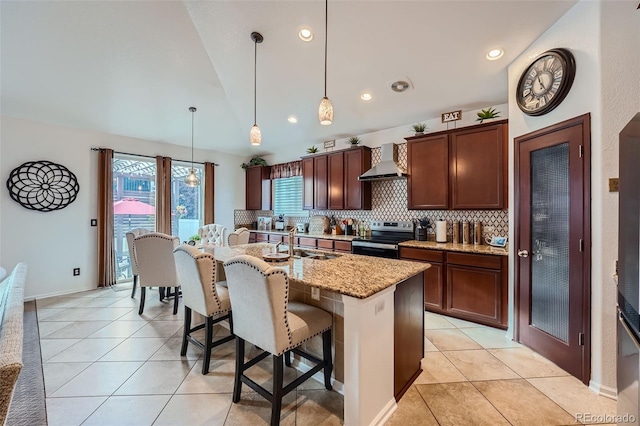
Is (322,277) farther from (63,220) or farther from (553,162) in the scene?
(63,220)

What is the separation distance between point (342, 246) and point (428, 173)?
176cm

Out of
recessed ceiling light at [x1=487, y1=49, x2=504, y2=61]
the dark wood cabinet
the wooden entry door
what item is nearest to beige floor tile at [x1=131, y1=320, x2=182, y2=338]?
the dark wood cabinet

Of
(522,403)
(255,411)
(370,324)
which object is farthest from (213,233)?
(522,403)

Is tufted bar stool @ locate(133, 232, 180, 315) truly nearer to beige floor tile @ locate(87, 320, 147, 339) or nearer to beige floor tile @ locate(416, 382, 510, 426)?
beige floor tile @ locate(87, 320, 147, 339)

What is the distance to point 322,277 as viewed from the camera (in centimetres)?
178

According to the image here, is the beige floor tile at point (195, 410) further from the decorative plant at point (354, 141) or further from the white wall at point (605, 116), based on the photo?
the decorative plant at point (354, 141)

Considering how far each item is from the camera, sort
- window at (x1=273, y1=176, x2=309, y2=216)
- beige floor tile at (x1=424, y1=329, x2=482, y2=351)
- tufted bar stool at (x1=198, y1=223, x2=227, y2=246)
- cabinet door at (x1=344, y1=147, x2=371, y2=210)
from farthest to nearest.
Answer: window at (x1=273, y1=176, x2=309, y2=216) → tufted bar stool at (x1=198, y1=223, x2=227, y2=246) → cabinet door at (x1=344, y1=147, x2=371, y2=210) → beige floor tile at (x1=424, y1=329, x2=482, y2=351)

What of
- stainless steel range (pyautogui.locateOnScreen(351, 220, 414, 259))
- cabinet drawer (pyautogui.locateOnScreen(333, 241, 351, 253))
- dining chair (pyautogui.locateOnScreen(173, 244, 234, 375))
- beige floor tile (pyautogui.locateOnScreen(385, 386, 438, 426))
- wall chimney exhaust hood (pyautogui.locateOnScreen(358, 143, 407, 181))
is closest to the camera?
beige floor tile (pyautogui.locateOnScreen(385, 386, 438, 426))

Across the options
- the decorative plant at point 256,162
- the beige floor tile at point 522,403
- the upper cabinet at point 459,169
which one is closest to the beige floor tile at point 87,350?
the beige floor tile at point 522,403

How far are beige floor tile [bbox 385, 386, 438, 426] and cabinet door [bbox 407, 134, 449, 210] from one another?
244 cm

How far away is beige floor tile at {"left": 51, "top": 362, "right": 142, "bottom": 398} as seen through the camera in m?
2.01

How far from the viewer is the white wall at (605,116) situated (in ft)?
6.22

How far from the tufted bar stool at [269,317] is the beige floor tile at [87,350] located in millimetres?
1721

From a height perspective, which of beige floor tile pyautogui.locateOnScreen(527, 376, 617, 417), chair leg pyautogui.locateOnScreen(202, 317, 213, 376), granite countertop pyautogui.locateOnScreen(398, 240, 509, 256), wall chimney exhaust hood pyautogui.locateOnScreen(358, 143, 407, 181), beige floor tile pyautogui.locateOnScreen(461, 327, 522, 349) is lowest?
beige floor tile pyautogui.locateOnScreen(527, 376, 617, 417)
